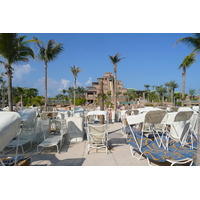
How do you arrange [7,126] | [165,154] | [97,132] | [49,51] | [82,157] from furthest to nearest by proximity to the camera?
→ [49,51] < [97,132] < [82,157] < [165,154] < [7,126]

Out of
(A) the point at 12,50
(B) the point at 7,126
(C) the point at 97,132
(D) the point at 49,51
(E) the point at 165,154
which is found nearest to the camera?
(B) the point at 7,126

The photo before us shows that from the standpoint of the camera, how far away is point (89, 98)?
186 feet

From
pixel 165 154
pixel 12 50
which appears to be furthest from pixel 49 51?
pixel 165 154

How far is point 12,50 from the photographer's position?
17.9 ft

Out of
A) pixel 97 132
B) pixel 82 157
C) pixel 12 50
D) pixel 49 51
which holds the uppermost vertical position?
pixel 49 51

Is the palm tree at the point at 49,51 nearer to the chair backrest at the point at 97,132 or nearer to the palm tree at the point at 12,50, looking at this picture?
the palm tree at the point at 12,50

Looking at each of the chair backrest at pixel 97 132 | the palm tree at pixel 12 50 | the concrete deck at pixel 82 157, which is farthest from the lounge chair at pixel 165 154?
the palm tree at pixel 12 50

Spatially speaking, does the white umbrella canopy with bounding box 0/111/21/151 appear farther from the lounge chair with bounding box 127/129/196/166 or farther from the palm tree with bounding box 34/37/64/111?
the palm tree with bounding box 34/37/64/111

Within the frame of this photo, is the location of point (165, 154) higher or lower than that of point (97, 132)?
Result: lower

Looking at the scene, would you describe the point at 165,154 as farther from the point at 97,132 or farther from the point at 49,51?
the point at 49,51

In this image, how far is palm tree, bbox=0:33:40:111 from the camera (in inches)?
204

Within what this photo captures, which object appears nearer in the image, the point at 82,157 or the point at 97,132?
the point at 82,157

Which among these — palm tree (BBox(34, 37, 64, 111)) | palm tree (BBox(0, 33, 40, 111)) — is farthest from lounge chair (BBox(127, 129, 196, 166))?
palm tree (BBox(34, 37, 64, 111))

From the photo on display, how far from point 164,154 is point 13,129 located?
3373 mm
